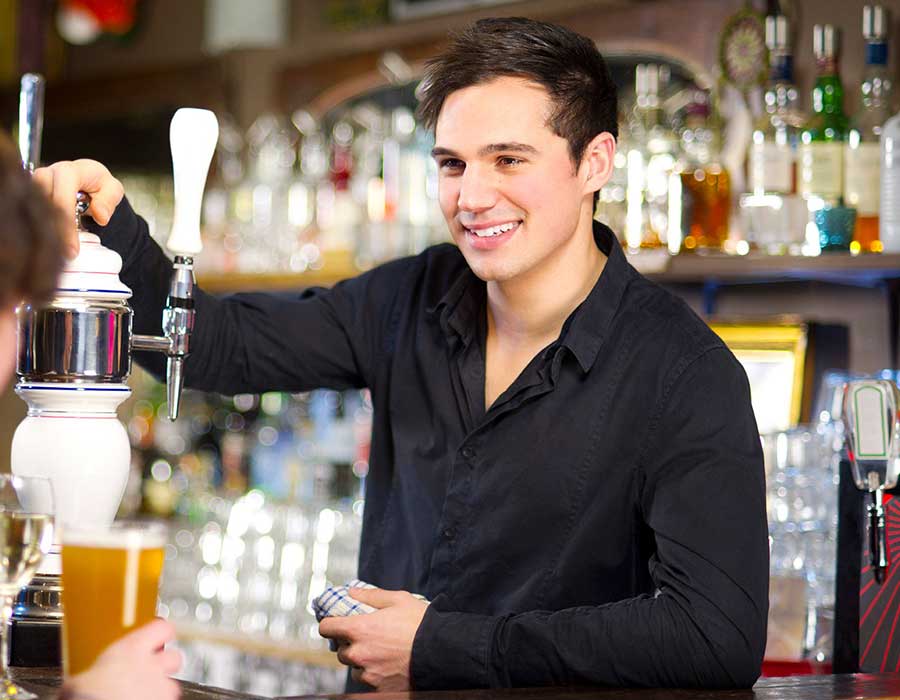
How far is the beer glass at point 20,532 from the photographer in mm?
1104

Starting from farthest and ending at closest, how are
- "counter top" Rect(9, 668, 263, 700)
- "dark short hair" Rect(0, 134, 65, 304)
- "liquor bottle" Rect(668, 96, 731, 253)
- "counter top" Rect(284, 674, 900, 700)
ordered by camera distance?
"liquor bottle" Rect(668, 96, 731, 253) → "counter top" Rect(284, 674, 900, 700) → "counter top" Rect(9, 668, 263, 700) → "dark short hair" Rect(0, 134, 65, 304)

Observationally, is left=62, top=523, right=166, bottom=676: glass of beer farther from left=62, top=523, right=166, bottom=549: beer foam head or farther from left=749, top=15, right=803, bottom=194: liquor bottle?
left=749, top=15, right=803, bottom=194: liquor bottle

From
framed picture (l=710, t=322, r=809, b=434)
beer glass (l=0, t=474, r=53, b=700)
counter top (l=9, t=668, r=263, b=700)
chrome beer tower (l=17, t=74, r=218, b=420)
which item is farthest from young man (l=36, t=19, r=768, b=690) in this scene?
framed picture (l=710, t=322, r=809, b=434)

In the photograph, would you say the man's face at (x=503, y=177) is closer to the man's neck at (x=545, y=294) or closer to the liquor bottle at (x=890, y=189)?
the man's neck at (x=545, y=294)

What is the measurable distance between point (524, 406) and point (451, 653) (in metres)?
0.37

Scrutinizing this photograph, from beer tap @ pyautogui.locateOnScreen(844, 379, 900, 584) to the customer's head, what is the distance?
1.26 metres

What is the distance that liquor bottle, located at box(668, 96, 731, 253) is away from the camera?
2619 mm

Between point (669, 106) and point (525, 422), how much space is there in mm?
1308

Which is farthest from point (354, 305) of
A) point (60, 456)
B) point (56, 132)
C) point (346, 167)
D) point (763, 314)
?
point (56, 132)

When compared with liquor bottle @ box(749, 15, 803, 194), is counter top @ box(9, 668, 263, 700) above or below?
below

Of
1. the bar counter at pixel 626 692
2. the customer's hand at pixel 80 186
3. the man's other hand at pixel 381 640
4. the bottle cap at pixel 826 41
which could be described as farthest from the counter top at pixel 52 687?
the bottle cap at pixel 826 41

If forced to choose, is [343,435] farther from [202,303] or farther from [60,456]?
[60,456]

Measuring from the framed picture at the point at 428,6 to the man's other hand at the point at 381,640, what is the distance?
209 cm

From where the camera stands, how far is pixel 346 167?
11.3 ft
